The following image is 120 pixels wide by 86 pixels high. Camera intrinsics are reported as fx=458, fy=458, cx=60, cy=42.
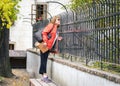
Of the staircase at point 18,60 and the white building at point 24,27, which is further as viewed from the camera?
the white building at point 24,27

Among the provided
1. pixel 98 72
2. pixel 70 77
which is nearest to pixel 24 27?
pixel 70 77

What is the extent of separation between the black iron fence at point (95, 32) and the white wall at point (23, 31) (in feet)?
76.7

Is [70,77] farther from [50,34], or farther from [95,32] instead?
[50,34]

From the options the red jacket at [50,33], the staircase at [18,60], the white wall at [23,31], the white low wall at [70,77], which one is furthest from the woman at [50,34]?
the white wall at [23,31]

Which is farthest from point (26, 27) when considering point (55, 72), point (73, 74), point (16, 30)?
point (73, 74)

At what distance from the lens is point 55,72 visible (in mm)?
12227

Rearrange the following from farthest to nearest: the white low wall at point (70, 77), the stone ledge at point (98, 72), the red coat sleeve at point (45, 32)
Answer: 1. the red coat sleeve at point (45, 32)
2. the white low wall at point (70, 77)
3. the stone ledge at point (98, 72)

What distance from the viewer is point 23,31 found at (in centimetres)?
3606

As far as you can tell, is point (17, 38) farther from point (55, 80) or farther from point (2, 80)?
point (55, 80)

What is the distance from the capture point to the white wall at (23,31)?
35.7 m

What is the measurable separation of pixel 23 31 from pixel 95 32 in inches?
1062

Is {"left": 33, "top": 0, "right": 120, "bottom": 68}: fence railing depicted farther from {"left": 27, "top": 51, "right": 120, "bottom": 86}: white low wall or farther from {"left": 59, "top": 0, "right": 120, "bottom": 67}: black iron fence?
{"left": 27, "top": 51, "right": 120, "bottom": 86}: white low wall

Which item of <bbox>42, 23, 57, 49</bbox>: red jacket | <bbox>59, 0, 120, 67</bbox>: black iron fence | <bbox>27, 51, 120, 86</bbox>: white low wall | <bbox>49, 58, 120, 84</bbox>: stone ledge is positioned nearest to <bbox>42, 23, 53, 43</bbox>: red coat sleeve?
<bbox>42, 23, 57, 49</bbox>: red jacket

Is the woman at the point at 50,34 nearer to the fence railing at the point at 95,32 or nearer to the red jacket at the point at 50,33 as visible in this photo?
the red jacket at the point at 50,33
